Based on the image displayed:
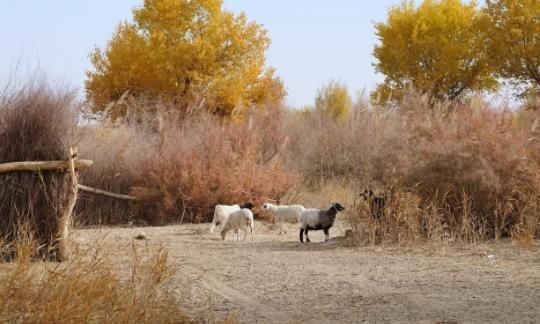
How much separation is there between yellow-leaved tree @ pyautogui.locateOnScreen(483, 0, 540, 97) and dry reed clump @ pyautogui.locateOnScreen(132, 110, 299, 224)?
18848mm

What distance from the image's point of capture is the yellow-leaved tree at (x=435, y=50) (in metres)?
39.7

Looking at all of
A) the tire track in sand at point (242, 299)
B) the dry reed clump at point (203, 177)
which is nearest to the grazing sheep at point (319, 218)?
the tire track in sand at point (242, 299)

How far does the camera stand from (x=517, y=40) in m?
38.1

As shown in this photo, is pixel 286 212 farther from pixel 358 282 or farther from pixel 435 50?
pixel 435 50

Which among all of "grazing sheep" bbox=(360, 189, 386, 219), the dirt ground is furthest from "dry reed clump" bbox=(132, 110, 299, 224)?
"grazing sheep" bbox=(360, 189, 386, 219)

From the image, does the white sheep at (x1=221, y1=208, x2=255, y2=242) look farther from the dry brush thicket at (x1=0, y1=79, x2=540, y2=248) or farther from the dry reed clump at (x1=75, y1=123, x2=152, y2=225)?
the dry reed clump at (x1=75, y1=123, x2=152, y2=225)

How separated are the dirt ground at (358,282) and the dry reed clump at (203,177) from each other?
5.10m

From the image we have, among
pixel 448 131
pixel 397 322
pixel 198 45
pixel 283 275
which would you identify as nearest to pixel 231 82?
pixel 198 45

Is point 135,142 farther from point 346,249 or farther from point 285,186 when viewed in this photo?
point 346,249

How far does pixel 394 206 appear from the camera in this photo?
1420 cm

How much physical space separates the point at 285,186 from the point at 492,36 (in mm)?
20394

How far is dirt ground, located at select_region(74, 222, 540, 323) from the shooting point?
27.3 ft

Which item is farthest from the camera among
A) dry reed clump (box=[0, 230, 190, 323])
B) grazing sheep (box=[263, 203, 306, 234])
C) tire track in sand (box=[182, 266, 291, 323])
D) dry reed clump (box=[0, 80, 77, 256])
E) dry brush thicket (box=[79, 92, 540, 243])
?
grazing sheep (box=[263, 203, 306, 234])

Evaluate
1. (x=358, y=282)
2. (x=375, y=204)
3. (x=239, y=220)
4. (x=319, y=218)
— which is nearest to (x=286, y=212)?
(x=239, y=220)
